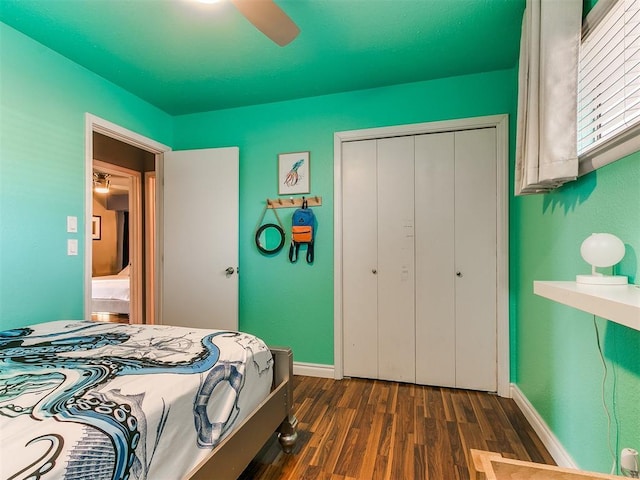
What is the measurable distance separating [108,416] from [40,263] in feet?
5.62

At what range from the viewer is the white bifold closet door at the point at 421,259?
2.36m

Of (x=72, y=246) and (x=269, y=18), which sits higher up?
(x=269, y=18)

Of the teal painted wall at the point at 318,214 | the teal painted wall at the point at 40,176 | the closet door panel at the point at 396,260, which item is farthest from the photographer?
the closet door panel at the point at 396,260

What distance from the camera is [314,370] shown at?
2.68 m

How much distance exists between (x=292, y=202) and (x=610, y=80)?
2.09 metres

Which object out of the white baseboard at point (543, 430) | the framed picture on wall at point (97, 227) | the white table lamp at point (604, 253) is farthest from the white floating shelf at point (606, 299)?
the framed picture on wall at point (97, 227)

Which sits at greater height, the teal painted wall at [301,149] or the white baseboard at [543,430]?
the teal painted wall at [301,149]

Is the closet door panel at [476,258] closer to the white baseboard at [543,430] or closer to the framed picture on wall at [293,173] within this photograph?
the white baseboard at [543,430]

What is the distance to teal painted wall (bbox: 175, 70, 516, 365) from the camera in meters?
2.45

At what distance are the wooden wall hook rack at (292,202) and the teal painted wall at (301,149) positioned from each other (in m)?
0.05

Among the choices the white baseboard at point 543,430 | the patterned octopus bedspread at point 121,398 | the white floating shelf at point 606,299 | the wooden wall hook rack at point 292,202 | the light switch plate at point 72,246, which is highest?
the wooden wall hook rack at point 292,202

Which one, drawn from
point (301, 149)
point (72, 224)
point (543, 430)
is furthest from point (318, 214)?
point (543, 430)

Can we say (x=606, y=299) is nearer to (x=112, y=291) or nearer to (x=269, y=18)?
(x=269, y=18)

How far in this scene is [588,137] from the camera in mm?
1246
